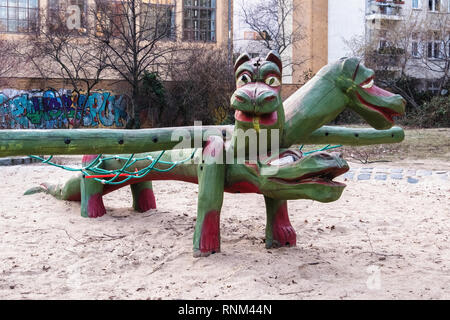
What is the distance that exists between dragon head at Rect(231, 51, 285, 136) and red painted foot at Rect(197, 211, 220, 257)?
Result: 0.71 metres

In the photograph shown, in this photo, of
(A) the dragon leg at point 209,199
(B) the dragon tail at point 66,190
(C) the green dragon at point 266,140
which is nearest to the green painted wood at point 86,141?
(C) the green dragon at point 266,140

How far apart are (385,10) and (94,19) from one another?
15.7m

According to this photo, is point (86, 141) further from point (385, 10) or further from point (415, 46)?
point (385, 10)

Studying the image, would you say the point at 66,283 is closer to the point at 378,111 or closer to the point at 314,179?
the point at 314,179

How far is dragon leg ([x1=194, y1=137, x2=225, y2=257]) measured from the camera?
3.57m

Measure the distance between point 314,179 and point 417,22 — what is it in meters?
22.7

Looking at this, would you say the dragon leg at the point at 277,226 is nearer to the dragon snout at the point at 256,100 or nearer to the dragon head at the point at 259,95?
the dragon head at the point at 259,95

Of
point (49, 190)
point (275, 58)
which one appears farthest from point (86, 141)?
point (49, 190)

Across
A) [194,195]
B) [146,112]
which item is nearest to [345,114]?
[146,112]

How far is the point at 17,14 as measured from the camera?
63.6 ft

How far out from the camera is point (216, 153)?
11.8 ft

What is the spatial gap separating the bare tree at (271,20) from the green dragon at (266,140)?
19455 mm

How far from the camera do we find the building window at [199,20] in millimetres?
20531

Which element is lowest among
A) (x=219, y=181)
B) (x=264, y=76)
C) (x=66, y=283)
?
(x=66, y=283)
